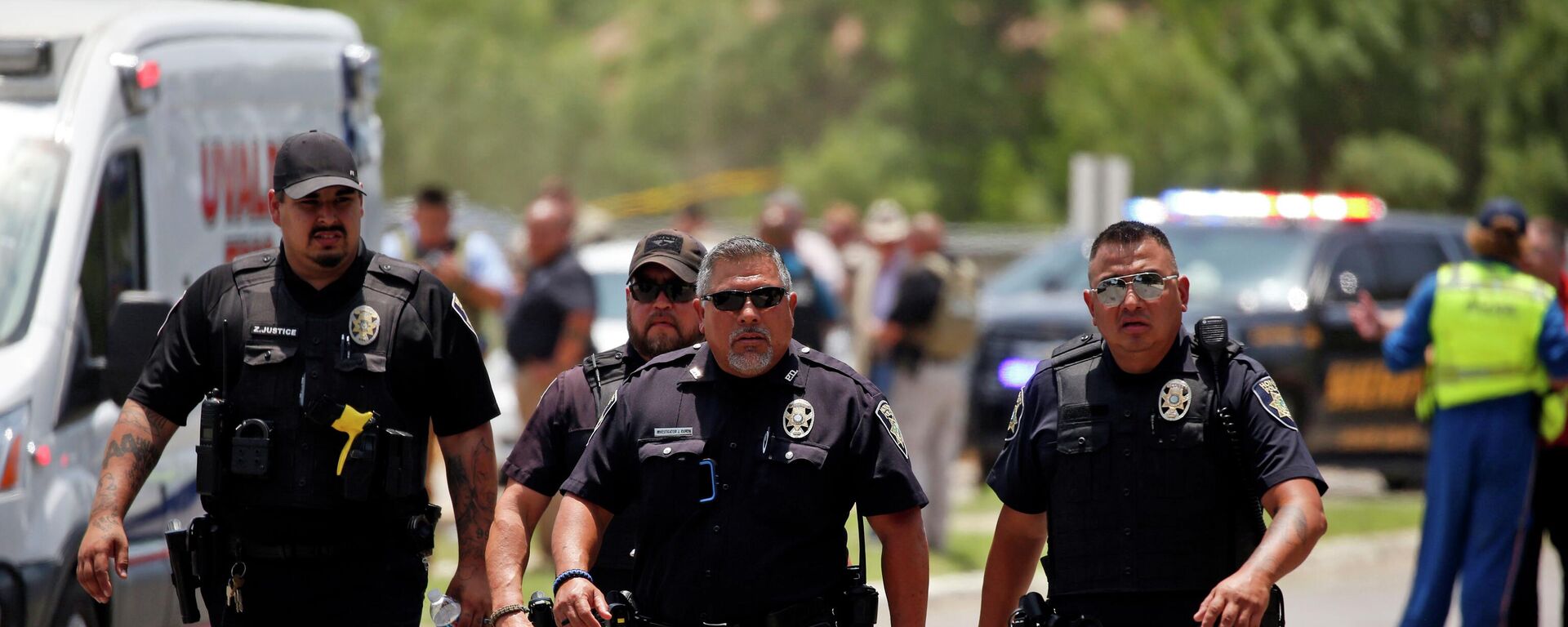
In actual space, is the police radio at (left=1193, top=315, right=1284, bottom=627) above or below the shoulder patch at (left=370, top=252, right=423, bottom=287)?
below

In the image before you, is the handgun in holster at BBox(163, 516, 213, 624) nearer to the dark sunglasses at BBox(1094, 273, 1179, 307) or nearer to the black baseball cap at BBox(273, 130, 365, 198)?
the black baseball cap at BBox(273, 130, 365, 198)

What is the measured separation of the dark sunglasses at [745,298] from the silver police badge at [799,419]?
231 millimetres

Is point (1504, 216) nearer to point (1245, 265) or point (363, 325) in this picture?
point (363, 325)

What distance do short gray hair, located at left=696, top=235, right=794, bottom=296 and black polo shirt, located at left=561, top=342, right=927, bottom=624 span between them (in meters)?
0.17

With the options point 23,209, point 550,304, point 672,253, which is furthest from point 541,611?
point 550,304

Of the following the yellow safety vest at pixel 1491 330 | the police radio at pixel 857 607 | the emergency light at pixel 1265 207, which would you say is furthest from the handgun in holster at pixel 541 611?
the emergency light at pixel 1265 207

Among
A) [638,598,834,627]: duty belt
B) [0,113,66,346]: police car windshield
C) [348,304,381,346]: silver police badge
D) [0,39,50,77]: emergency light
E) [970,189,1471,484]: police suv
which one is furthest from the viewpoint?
[970,189,1471,484]: police suv

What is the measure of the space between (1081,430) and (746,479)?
85cm

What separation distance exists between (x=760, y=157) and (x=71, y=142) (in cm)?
5761

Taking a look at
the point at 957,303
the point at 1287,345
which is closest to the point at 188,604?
the point at 957,303

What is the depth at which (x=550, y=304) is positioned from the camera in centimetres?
914

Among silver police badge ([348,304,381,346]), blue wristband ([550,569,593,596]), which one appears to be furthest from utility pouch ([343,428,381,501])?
blue wristband ([550,569,593,596])

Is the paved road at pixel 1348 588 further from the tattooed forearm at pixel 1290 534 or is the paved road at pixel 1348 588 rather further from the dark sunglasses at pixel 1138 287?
the tattooed forearm at pixel 1290 534

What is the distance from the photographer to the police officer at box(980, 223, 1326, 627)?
454 centimetres
